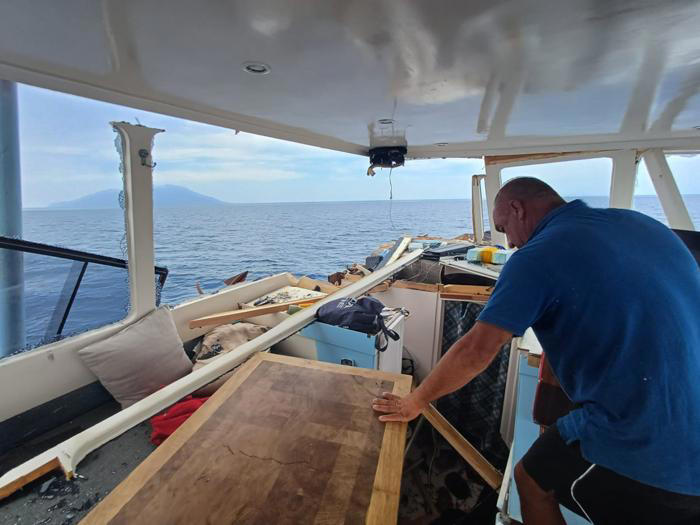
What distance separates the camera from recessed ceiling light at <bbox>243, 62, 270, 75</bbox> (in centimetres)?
139

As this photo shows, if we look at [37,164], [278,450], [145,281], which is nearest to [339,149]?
[145,281]

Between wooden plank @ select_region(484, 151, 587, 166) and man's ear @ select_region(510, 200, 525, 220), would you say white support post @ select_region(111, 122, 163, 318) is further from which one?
wooden plank @ select_region(484, 151, 587, 166)

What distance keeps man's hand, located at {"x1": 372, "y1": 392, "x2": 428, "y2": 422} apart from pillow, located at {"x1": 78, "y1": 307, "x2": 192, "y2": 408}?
1.72m

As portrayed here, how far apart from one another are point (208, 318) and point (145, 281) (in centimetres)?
51

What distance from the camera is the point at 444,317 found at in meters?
2.96

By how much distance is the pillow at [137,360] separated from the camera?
2066 mm

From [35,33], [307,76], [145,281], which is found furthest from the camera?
[145,281]

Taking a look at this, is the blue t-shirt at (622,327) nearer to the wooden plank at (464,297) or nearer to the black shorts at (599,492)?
the black shorts at (599,492)

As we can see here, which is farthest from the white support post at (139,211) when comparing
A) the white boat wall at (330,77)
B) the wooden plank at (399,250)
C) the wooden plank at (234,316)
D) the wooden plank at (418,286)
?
the wooden plank at (399,250)

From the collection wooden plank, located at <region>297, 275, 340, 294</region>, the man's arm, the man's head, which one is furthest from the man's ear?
wooden plank, located at <region>297, 275, 340, 294</region>

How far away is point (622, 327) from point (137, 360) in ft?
7.90

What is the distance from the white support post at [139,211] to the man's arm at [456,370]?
81.9 inches

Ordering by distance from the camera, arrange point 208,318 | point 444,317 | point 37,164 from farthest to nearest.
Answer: point 444,317 < point 208,318 < point 37,164

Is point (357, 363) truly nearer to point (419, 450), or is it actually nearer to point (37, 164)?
point (419, 450)
